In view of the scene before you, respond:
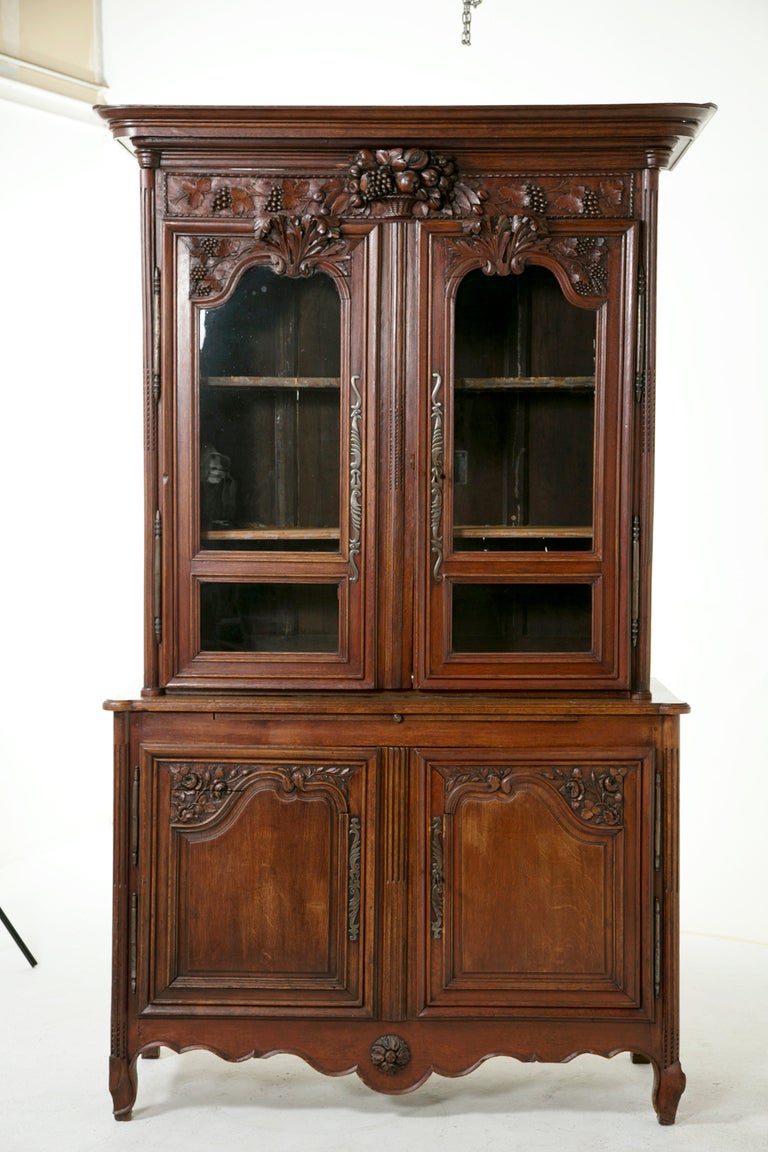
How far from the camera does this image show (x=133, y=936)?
2.82m

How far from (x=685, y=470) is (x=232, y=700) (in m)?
1.89

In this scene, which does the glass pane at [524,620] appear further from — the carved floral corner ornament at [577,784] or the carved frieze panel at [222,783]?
the carved frieze panel at [222,783]

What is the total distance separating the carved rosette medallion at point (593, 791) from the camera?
9.20ft

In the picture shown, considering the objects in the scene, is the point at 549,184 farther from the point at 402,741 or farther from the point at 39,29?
the point at 39,29

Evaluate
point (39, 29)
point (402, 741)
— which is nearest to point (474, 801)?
point (402, 741)

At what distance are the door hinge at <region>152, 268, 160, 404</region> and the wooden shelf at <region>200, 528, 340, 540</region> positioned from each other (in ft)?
1.08

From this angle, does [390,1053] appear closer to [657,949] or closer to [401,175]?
[657,949]

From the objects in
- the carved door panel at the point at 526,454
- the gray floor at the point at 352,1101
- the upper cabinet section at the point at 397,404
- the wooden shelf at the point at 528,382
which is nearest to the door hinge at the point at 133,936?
the gray floor at the point at 352,1101

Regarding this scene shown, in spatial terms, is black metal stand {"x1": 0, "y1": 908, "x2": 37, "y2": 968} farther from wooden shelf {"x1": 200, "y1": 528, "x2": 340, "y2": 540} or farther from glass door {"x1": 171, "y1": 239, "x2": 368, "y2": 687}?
wooden shelf {"x1": 200, "y1": 528, "x2": 340, "y2": 540}

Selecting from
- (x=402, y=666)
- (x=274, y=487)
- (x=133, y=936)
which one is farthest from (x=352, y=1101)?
(x=274, y=487)

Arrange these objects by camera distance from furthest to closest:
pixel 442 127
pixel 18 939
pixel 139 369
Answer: pixel 139 369
pixel 18 939
pixel 442 127

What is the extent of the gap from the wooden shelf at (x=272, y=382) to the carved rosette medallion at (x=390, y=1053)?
1491 millimetres

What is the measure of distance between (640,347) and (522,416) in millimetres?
306

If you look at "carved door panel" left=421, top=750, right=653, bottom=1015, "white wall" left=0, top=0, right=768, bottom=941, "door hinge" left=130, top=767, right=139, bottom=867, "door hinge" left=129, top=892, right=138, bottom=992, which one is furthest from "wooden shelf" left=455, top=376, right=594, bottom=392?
"door hinge" left=129, top=892, right=138, bottom=992
